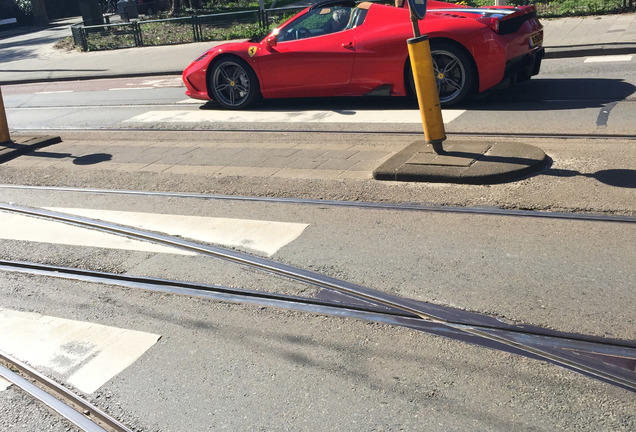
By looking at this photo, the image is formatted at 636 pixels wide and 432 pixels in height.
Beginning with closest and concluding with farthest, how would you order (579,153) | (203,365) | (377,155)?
(203,365)
(579,153)
(377,155)

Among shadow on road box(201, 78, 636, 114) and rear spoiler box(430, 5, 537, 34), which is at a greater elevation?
rear spoiler box(430, 5, 537, 34)

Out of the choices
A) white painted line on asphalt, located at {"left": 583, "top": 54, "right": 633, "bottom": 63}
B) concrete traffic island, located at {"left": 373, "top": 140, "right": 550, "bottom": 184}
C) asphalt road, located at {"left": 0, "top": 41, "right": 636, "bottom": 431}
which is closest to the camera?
asphalt road, located at {"left": 0, "top": 41, "right": 636, "bottom": 431}

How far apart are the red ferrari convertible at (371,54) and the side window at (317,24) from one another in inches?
0.5

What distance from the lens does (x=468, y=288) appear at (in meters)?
4.20

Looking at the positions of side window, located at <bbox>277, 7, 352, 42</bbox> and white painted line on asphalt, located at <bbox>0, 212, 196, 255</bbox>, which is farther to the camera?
side window, located at <bbox>277, 7, 352, 42</bbox>

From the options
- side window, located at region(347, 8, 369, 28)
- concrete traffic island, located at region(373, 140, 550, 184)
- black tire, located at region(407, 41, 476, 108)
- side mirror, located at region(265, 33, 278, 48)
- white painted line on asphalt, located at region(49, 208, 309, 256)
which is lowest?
white painted line on asphalt, located at region(49, 208, 309, 256)

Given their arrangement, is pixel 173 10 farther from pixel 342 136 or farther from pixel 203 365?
pixel 203 365

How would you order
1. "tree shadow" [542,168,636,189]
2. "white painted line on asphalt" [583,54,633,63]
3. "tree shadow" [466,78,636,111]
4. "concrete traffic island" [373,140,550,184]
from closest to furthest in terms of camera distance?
"tree shadow" [542,168,636,189] < "concrete traffic island" [373,140,550,184] < "tree shadow" [466,78,636,111] < "white painted line on asphalt" [583,54,633,63]

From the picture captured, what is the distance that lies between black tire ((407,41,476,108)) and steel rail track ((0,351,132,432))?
6246 millimetres

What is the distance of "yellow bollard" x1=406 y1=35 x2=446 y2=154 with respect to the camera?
20.6 feet

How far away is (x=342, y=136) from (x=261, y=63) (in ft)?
7.40

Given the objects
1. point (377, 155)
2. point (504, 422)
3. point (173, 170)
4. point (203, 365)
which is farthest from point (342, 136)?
point (504, 422)

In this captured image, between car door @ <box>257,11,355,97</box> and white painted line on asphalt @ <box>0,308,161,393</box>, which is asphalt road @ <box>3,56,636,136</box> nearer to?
car door @ <box>257,11,355,97</box>

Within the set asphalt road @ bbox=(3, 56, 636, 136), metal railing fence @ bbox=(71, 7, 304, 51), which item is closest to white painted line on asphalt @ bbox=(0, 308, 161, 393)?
asphalt road @ bbox=(3, 56, 636, 136)
